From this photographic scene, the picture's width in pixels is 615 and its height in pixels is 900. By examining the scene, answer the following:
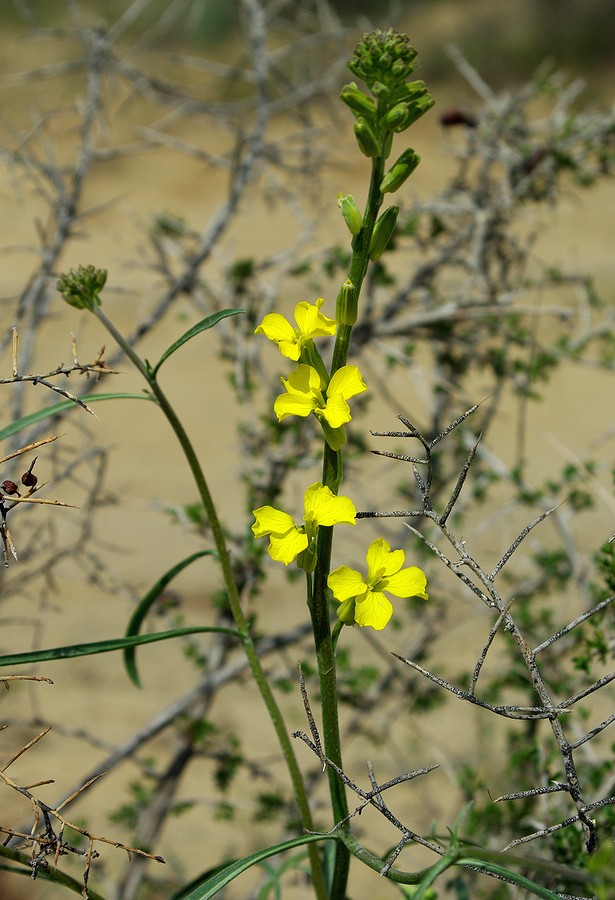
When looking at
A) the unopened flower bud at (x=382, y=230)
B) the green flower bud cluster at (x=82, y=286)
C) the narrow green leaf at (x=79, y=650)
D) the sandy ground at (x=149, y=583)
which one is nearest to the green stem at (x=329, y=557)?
the unopened flower bud at (x=382, y=230)

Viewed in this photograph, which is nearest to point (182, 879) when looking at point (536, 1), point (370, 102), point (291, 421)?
point (291, 421)

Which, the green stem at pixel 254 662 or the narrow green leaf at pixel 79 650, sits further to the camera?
the green stem at pixel 254 662

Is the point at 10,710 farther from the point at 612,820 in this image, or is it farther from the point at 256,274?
the point at 612,820

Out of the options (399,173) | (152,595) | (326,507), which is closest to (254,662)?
(152,595)

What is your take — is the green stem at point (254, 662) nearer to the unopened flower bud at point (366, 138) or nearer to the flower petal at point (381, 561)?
the flower petal at point (381, 561)

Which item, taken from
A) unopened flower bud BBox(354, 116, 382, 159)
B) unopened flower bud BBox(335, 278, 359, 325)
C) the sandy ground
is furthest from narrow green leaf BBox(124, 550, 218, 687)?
the sandy ground

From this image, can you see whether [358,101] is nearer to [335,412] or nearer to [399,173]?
[399,173]

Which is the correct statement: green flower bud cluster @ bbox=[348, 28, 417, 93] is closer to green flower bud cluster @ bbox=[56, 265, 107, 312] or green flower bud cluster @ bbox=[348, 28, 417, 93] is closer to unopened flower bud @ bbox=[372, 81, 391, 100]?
unopened flower bud @ bbox=[372, 81, 391, 100]
